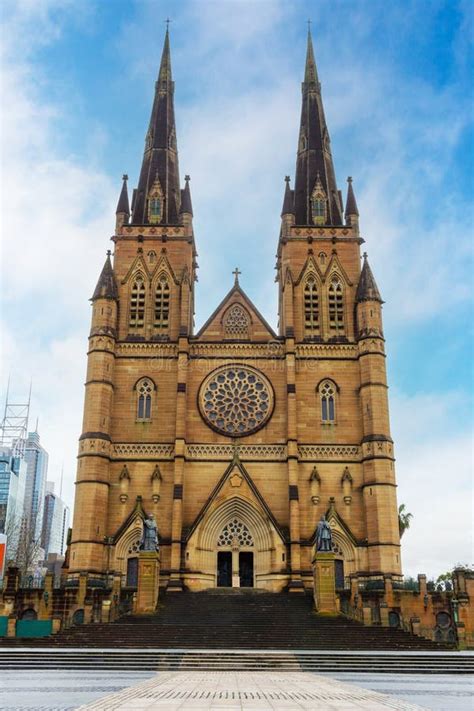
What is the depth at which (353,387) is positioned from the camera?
42.3 metres

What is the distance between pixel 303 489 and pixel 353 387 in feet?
22.5

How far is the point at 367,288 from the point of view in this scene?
44.2 metres

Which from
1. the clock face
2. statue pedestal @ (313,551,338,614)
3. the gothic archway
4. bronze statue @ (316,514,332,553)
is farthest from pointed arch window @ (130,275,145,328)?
statue pedestal @ (313,551,338,614)

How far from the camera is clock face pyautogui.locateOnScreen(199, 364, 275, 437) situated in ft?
137

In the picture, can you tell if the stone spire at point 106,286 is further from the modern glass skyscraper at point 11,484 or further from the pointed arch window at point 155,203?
the modern glass skyscraper at point 11,484

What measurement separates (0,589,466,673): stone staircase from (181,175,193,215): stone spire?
24.2 m

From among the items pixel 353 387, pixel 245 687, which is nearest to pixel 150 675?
pixel 245 687

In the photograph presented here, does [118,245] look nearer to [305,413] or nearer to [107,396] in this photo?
[107,396]

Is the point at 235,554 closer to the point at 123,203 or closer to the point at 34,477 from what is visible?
the point at 123,203

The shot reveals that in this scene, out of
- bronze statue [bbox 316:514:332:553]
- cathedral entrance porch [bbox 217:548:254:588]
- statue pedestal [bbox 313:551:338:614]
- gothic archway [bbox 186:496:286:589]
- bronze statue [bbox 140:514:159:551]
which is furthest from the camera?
cathedral entrance porch [bbox 217:548:254:588]

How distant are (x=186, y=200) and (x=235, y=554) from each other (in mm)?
23047

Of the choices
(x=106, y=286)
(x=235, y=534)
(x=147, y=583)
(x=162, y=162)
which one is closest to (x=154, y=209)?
(x=162, y=162)

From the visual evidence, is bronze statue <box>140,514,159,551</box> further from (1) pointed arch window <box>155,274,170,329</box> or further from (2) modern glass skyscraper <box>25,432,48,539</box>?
(2) modern glass skyscraper <box>25,432,48,539</box>

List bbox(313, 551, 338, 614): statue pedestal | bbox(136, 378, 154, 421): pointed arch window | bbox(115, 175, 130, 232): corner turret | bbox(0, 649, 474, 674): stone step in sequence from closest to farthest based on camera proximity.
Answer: bbox(0, 649, 474, 674): stone step < bbox(313, 551, 338, 614): statue pedestal < bbox(136, 378, 154, 421): pointed arch window < bbox(115, 175, 130, 232): corner turret
